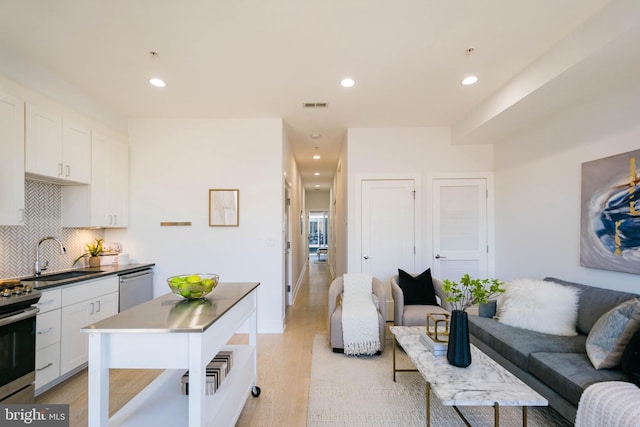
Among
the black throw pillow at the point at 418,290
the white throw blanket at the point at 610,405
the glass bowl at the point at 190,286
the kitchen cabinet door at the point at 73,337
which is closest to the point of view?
the white throw blanket at the point at 610,405

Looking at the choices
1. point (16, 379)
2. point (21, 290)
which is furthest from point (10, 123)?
point (16, 379)

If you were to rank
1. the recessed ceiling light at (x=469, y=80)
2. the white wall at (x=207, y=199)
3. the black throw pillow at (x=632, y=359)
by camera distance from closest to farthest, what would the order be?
the black throw pillow at (x=632, y=359)
the recessed ceiling light at (x=469, y=80)
the white wall at (x=207, y=199)

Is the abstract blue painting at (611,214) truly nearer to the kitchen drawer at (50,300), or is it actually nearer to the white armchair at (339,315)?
the white armchair at (339,315)

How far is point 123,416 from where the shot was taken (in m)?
1.66

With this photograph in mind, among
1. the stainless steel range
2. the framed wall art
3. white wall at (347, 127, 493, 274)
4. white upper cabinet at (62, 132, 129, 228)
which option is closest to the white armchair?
white wall at (347, 127, 493, 274)

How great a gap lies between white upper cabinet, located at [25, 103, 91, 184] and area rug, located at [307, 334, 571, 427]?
10.2 ft

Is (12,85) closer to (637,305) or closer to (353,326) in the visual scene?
(353,326)

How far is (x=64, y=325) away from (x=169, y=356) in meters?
2.02

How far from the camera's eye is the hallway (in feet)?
7.21

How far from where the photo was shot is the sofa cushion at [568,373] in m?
1.79

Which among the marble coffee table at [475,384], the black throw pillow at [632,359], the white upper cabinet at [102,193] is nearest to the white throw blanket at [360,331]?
the marble coffee table at [475,384]

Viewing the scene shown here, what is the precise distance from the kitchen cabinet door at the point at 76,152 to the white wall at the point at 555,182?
508 cm

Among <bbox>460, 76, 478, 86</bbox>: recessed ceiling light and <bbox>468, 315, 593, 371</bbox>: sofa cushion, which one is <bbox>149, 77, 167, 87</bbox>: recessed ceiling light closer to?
<bbox>460, 76, 478, 86</bbox>: recessed ceiling light

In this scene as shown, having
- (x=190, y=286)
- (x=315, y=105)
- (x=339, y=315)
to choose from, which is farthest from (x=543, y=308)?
(x=315, y=105)
